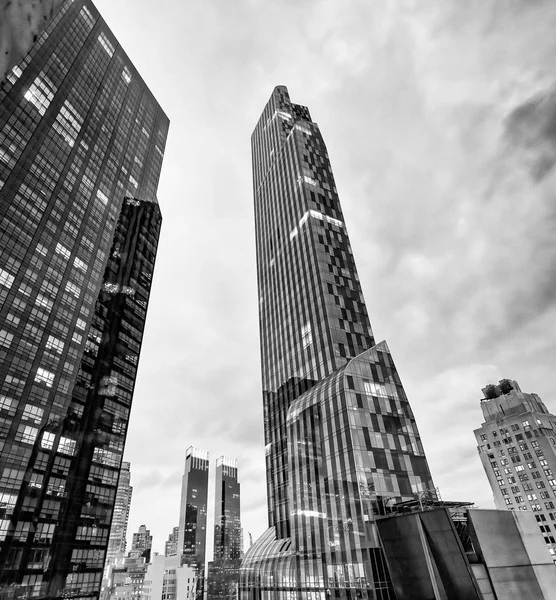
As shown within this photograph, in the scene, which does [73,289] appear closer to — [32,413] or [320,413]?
[32,413]

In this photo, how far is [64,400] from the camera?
99688 mm

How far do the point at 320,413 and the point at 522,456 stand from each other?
10802 centimetres

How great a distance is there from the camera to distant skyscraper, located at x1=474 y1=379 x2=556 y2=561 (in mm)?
120688

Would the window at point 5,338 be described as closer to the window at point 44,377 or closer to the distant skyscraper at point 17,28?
the window at point 44,377

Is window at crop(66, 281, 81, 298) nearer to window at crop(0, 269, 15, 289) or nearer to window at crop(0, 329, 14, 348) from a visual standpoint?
window at crop(0, 269, 15, 289)

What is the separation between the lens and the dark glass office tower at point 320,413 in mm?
50781

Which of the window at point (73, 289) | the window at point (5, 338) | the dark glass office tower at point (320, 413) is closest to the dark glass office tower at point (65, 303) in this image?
the window at point (73, 289)

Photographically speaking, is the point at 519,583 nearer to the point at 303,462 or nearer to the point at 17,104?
the point at 303,462

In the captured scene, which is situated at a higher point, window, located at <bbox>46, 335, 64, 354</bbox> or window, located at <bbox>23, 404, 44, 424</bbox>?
window, located at <bbox>46, 335, 64, 354</bbox>

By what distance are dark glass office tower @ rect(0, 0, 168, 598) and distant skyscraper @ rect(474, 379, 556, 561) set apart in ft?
407

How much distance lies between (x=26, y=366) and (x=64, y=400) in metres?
13.6

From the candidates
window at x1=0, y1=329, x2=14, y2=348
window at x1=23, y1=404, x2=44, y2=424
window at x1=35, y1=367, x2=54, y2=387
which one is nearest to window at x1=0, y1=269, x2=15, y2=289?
window at x1=0, y1=329, x2=14, y2=348

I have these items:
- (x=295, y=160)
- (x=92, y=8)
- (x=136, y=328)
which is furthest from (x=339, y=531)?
(x=92, y=8)

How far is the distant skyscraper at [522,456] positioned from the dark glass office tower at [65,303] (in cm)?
12411
